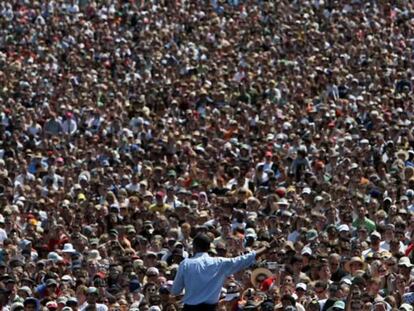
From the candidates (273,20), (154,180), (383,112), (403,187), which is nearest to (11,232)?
(154,180)

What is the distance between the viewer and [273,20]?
35.2m

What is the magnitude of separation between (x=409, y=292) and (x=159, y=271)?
10.4ft

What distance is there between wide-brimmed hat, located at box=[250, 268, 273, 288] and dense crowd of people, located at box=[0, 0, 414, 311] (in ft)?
0.11

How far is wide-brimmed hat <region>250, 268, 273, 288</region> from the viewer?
16078 millimetres

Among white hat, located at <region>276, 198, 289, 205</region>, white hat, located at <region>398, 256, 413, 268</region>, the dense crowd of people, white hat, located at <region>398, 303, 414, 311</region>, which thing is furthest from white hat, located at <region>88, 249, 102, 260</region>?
white hat, located at <region>398, 303, 414, 311</region>

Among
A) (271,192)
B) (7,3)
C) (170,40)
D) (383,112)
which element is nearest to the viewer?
(271,192)

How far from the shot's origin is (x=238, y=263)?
41.3 feet

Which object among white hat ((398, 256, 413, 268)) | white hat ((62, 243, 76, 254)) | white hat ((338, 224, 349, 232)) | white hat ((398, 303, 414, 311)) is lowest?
white hat ((62, 243, 76, 254))

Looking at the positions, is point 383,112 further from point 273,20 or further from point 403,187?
point 273,20

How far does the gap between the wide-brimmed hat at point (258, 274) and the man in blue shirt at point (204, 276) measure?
3258mm

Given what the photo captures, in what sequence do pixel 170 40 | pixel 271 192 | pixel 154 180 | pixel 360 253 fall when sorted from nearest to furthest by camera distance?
pixel 360 253 → pixel 271 192 → pixel 154 180 → pixel 170 40

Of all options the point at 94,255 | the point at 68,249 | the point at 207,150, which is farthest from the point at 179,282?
the point at 207,150

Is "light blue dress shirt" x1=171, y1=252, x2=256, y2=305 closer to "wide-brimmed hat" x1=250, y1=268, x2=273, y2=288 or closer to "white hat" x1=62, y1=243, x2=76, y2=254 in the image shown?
"wide-brimmed hat" x1=250, y1=268, x2=273, y2=288

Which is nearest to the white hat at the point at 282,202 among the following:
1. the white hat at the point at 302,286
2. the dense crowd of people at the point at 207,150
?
the dense crowd of people at the point at 207,150
